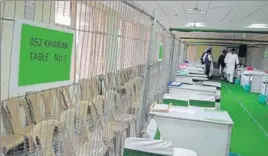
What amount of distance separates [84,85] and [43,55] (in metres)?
1.32

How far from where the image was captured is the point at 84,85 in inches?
96.5

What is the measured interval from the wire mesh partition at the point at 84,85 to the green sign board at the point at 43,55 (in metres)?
0.06

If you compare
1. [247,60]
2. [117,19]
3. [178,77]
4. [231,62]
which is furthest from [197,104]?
[247,60]

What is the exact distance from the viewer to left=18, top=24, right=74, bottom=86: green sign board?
3.46 ft

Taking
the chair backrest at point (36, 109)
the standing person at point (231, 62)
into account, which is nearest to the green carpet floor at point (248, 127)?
the chair backrest at point (36, 109)

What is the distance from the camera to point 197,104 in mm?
3996

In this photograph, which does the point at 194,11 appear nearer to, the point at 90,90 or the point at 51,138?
the point at 90,90

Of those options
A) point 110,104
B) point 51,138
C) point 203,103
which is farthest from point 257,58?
point 51,138

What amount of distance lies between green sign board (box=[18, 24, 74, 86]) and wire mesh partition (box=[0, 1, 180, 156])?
0.06m

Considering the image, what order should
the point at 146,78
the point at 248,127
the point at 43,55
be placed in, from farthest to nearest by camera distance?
the point at 248,127 < the point at 146,78 < the point at 43,55

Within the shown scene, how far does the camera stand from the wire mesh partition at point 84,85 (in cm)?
165

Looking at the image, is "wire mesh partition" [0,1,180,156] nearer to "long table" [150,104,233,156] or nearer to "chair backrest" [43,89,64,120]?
"chair backrest" [43,89,64,120]

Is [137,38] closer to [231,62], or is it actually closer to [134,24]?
[134,24]

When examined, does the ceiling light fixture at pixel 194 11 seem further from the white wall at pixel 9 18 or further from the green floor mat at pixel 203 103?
the white wall at pixel 9 18
